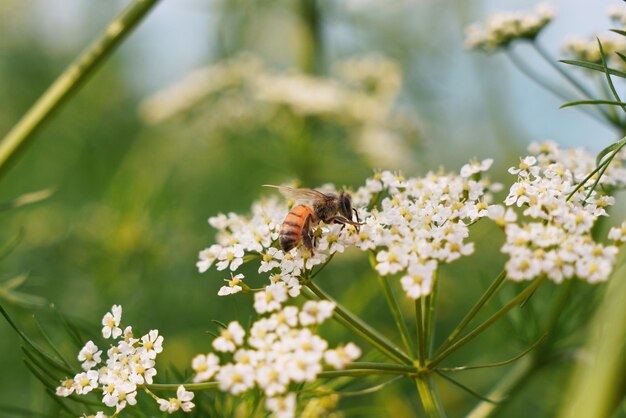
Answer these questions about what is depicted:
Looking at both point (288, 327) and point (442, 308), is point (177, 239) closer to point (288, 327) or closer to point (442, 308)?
point (442, 308)

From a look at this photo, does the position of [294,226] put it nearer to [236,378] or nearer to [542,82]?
[236,378]

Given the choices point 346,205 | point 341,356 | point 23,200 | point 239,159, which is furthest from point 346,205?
point 239,159

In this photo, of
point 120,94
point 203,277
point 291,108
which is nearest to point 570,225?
point 291,108

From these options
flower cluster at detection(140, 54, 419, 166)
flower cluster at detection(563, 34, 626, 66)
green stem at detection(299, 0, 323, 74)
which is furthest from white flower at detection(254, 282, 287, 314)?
green stem at detection(299, 0, 323, 74)

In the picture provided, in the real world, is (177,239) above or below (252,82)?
below

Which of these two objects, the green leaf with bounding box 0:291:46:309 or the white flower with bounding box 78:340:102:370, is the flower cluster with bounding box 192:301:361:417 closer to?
the white flower with bounding box 78:340:102:370

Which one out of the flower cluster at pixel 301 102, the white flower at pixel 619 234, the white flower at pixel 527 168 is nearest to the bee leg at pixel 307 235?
the white flower at pixel 527 168
